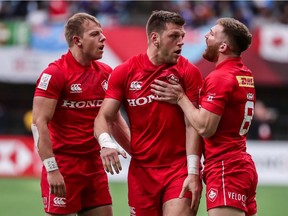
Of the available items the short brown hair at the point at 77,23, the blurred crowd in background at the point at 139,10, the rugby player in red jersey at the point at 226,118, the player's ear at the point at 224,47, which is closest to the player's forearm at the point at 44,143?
the short brown hair at the point at 77,23

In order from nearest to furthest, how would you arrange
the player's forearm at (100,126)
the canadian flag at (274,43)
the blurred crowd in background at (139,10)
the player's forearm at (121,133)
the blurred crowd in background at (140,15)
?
the player's forearm at (100,126) < the player's forearm at (121,133) < the canadian flag at (274,43) < the blurred crowd in background at (140,15) < the blurred crowd in background at (139,10)

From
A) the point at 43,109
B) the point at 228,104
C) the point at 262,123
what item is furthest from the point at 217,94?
the point at 262,123

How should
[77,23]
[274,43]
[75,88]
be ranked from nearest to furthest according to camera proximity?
[75,88], [77,23], [274,43]

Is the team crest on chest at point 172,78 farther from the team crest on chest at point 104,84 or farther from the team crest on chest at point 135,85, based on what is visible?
the team crest on chest at point 104,84

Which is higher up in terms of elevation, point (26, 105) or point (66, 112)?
point (26, 105)

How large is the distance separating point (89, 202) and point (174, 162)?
3.43 feet

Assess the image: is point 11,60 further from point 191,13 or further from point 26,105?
point 191,13

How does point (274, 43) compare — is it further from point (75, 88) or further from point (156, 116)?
point (156, 116)

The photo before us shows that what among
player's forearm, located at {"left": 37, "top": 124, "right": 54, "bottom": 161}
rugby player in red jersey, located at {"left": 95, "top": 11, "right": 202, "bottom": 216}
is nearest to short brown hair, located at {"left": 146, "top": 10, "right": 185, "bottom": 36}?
rugby player in red jersey, located at {"left": 95, "top": 11, "right": 202, "bottom": 216}

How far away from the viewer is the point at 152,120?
7.54 m

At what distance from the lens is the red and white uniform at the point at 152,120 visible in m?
7.52

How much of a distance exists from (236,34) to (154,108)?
1014 mm

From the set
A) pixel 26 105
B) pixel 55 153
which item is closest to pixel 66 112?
pixel 55 153

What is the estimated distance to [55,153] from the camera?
8.05 m
